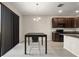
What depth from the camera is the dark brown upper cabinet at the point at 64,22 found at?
11625 mm

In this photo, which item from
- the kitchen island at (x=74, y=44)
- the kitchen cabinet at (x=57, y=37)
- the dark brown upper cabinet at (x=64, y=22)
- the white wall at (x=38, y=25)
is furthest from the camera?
the white wall at (x=38, y=25)

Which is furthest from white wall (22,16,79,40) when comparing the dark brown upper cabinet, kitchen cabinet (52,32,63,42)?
kitchen cabinet (52,32,63,42)

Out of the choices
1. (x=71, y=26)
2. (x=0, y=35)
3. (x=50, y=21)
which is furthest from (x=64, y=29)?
(x=0, y=35)

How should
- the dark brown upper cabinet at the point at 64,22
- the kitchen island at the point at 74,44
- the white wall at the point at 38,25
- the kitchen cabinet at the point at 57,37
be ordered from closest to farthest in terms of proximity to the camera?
1. the kitchen island at the point at 74,44
2. the kitchen cabinet at the point at 57,37
3. the dark brown upper cabinet at the point at 64,22
4. the white wall at the point at 38,25

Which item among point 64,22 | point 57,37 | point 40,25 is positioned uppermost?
point 64,22

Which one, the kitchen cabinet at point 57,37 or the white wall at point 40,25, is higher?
the white wall at point 40,25

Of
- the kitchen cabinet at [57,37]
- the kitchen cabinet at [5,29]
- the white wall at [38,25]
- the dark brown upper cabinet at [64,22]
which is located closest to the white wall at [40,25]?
the white wall at [38,25]

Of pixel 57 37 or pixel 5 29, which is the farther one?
pixel 57 37

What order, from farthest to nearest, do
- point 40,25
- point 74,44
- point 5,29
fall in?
point 40,25 < point 5,29 < point 74,44

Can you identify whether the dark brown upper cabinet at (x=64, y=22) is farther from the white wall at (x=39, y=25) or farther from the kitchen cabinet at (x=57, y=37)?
the kitchen cabinet at (x=57, y=37)

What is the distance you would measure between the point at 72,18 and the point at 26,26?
3990mm

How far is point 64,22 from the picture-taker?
1170 cm

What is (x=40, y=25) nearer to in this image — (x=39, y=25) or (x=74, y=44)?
(x=39, y=25)

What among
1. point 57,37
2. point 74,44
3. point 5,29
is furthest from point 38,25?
point 74,44
